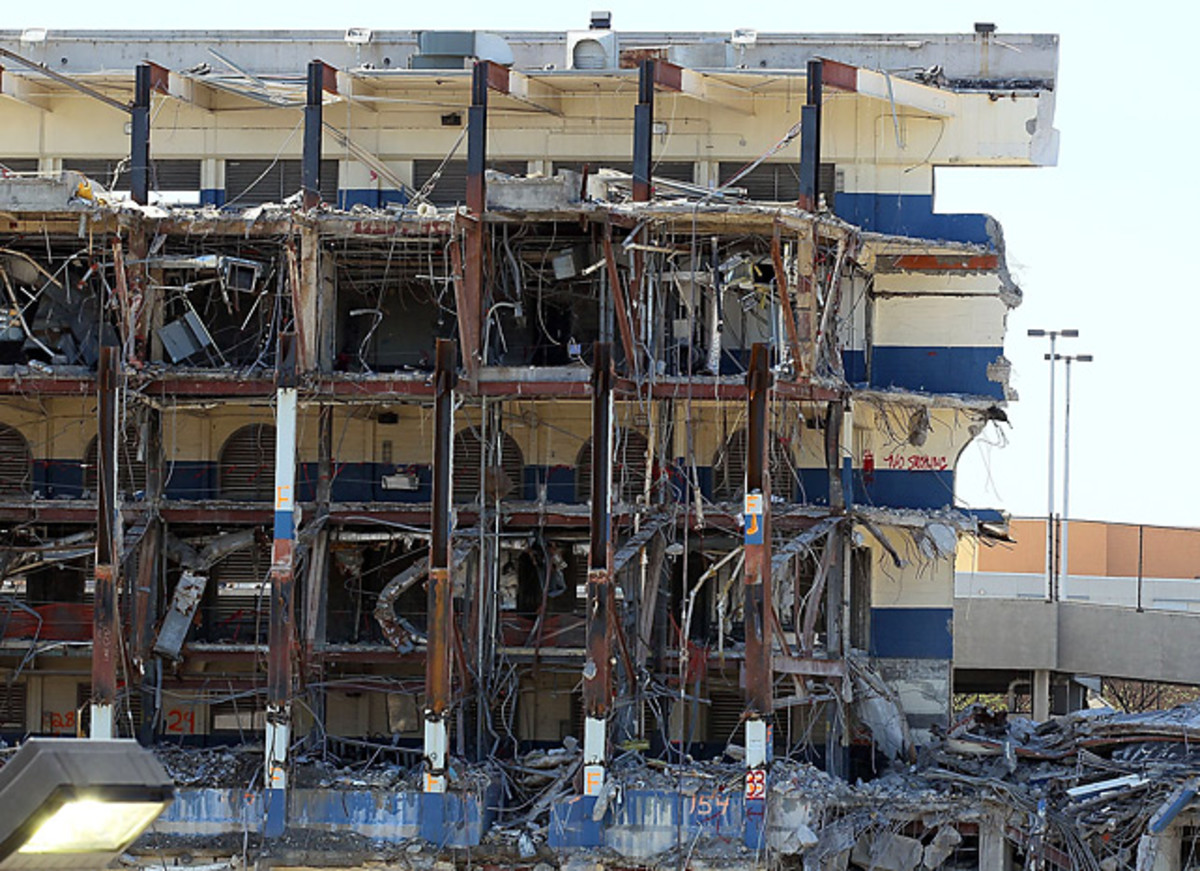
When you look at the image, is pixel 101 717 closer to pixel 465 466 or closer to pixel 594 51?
pixel 465 466

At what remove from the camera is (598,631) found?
25.0 meters

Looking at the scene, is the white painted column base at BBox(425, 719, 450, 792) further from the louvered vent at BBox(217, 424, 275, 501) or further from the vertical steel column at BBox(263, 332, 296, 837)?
the louvered vent at BBox(217, 424, 275, 501)

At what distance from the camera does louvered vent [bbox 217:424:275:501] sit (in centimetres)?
3022

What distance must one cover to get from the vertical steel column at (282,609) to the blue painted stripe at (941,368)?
Answer: 33.3 feet

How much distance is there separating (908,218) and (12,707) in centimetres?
1657

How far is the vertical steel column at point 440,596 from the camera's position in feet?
82.5

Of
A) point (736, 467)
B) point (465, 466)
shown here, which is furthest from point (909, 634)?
point (465, 466)

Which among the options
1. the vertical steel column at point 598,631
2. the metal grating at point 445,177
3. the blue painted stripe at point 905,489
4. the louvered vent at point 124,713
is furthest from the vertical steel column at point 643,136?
the louvered vent at point 124,713

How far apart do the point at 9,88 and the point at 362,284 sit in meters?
6.71

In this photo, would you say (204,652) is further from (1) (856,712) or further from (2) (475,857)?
(1) (856,712)

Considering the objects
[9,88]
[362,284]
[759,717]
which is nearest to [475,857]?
[759,717]

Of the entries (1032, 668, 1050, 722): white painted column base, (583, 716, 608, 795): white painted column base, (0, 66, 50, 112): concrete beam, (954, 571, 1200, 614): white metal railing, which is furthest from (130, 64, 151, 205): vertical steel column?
(954, 571, 1200, 614): white metal railing

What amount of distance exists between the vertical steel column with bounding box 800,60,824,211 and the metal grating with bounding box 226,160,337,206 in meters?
8.09

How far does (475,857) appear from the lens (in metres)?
24.8
